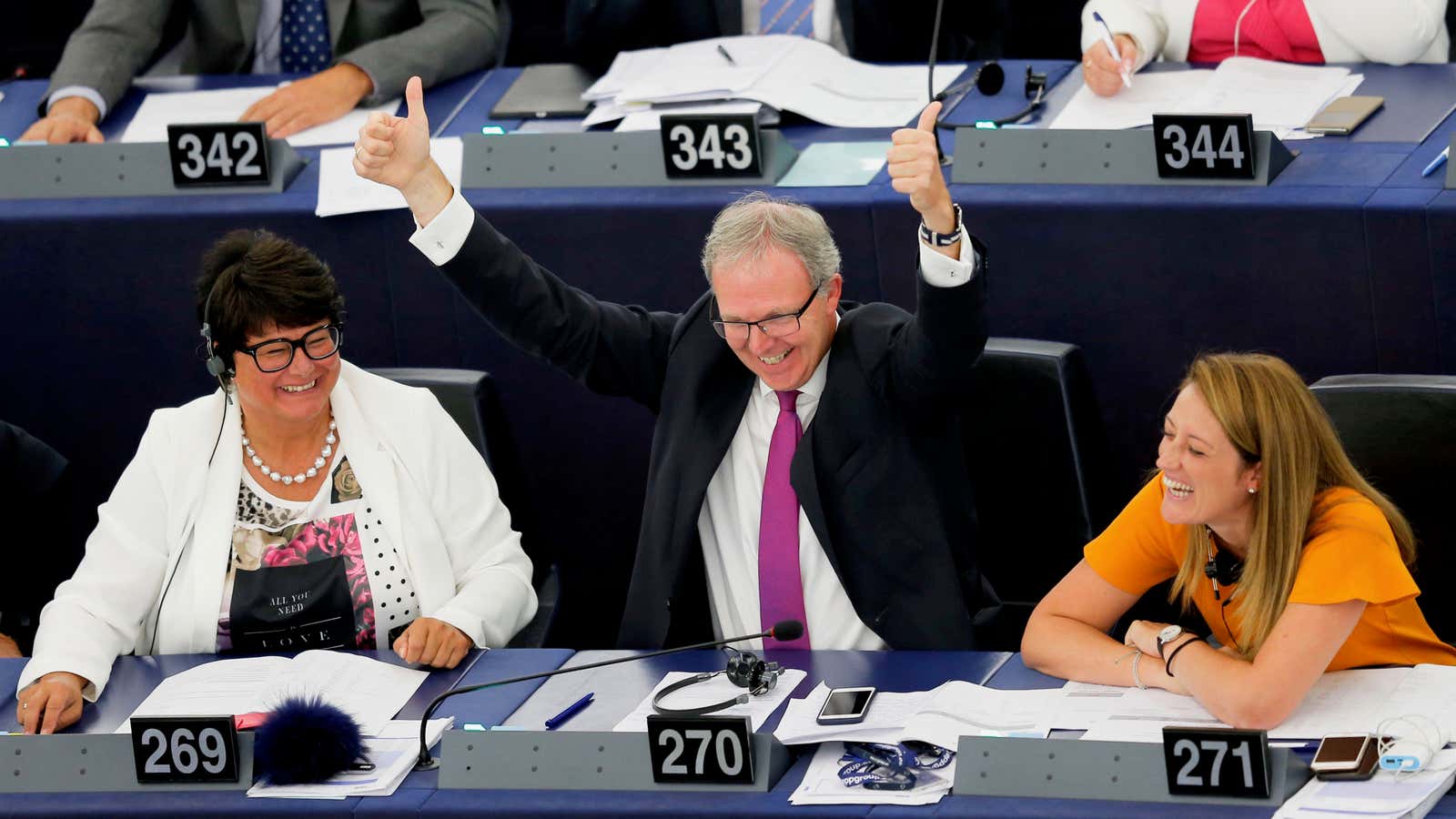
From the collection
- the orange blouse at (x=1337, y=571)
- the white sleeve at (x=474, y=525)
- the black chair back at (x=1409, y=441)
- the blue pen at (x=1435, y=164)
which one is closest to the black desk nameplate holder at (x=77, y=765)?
the white sleeve at (x=474, y=525)

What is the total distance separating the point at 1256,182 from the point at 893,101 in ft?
2.67

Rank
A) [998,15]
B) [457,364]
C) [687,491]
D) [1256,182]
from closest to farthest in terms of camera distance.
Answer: [687,491] → [1256,182] → [457,364] → [998,15]

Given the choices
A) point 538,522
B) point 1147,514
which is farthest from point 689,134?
point 1147,514

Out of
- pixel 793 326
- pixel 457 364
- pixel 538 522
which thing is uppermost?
pixel 793 326

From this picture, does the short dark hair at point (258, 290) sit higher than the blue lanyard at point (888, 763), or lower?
higher

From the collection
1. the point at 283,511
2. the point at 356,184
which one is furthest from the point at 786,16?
the point at 283,511

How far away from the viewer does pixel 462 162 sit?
12.4ft

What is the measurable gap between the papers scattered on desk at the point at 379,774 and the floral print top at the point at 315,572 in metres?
0.46

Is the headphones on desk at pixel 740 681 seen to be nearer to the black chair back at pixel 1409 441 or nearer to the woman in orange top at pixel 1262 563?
the woman in orange top at pixel 1262 563

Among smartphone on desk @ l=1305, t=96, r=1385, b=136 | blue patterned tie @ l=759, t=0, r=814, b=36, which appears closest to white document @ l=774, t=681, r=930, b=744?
smartphone on desk @ l=1305, t=96, r=1385, b=136

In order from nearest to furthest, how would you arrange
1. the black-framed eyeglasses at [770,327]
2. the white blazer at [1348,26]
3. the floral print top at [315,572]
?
the black-framed eyeglasses at [770,327] < the floral print top at [315,572] < the white blazer at [1348,26]

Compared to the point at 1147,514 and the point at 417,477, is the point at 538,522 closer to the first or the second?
the point at 417,477

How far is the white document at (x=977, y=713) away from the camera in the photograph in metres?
2.50

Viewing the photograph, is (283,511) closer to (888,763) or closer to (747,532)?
(747,532)
